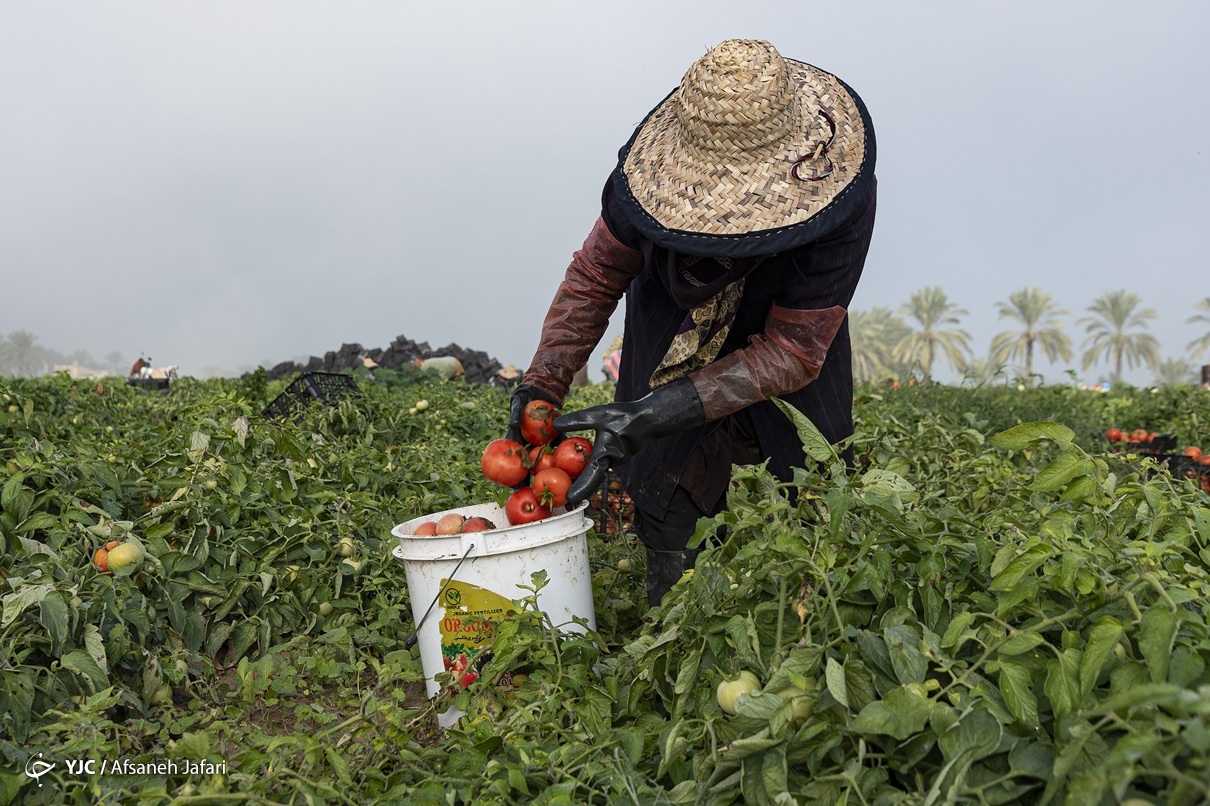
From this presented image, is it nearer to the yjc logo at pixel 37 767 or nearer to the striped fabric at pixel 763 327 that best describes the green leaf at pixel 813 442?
the striped fabric at pixel 763 327

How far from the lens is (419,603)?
8.98ft

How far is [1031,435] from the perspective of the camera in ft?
5.82

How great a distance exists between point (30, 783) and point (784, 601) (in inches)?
68.1

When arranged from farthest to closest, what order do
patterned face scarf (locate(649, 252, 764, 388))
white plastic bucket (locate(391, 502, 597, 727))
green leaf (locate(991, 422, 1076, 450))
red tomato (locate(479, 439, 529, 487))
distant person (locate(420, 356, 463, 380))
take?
distant person (locate(420, 356, 463, 380)), red tomato (locate(479, 439, 529, 487)), patterned face scarf (locate(649, 252, 764, 388)), white plastic bucket (locate(391, 502, 597, 727)), green leaf (locate(991, 422, 1076, 450))

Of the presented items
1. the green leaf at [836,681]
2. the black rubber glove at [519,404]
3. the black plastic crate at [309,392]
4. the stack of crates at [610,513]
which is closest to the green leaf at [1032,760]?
the green leaf at [836,681]

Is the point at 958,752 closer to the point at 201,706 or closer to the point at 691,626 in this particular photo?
the point at 691,626

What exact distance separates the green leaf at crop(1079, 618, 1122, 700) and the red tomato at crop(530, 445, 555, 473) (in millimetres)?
1811

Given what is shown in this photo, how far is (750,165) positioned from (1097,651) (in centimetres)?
154

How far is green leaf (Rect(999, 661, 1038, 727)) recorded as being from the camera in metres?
1.44

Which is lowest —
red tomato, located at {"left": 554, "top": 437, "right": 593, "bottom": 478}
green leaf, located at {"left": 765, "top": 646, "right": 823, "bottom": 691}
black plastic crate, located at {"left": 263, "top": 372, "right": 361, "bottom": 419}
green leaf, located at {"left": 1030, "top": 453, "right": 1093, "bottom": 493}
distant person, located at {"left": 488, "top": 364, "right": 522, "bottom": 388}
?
green leaf, located at {"left": 765, "top": 646, "right": 823, "bottom": 691}

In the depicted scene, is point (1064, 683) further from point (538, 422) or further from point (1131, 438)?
point (1131, 438)

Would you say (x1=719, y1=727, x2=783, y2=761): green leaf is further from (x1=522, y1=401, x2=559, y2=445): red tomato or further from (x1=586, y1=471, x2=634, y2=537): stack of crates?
(x1=586, y1=471, x2=634, y2=537): stack of crates

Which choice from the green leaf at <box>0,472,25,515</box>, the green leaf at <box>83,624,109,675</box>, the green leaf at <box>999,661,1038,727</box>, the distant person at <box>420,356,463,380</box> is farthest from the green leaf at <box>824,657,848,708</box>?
the distant person at <box>420,356,463,380</box>

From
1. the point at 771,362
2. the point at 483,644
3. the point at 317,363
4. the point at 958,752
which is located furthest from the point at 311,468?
the point at 317,363
